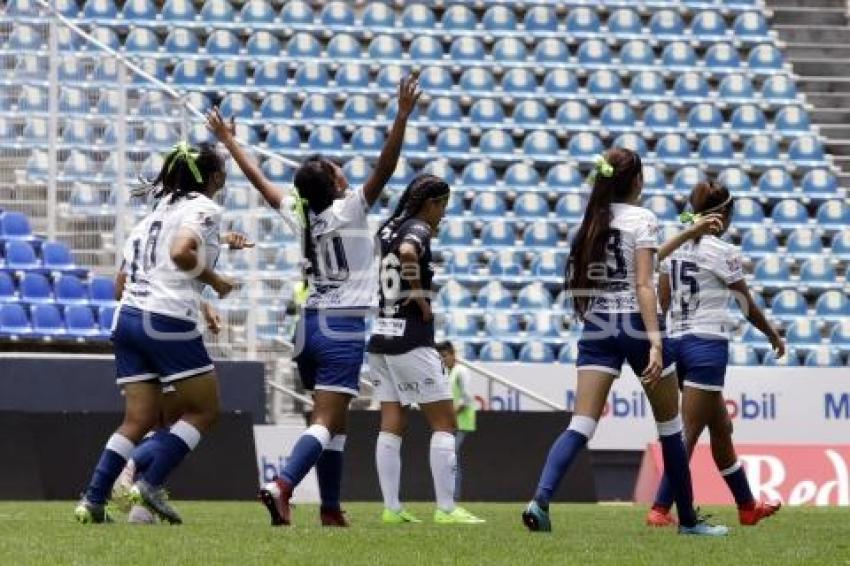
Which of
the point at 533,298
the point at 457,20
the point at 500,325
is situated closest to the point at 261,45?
the point at 457,20

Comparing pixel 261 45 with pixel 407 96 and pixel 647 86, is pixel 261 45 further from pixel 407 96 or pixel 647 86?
pixel 407 96

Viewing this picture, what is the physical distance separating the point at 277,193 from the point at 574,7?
54.0ft

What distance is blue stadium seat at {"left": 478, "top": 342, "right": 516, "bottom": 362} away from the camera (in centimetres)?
2250

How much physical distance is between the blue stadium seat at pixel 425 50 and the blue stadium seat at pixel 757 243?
15.0ft

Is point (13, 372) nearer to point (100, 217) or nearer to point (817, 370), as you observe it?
point (100, 217)

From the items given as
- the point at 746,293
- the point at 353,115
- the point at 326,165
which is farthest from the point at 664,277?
the point at 353,115

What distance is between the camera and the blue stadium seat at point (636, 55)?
26.7 m

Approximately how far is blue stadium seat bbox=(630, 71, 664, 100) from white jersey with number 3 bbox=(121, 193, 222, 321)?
15982 mm

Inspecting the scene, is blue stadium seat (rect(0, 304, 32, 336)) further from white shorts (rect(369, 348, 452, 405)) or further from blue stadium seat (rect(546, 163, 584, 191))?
white shorts (rect(369, 348, 452, 405))

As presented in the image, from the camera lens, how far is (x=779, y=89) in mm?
26797

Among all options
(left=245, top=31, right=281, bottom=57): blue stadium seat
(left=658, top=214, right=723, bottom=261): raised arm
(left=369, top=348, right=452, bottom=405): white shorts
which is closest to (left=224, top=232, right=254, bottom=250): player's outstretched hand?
(left=369, top=348, right=452, bottom=405): white shorts

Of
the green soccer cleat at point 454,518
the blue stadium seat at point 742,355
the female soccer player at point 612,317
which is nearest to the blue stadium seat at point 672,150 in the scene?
the blue stadium seat at point 742,355

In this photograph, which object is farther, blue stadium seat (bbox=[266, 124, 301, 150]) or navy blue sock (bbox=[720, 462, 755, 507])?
blue stadium seat (bbox=[266, 124, 301, 150])

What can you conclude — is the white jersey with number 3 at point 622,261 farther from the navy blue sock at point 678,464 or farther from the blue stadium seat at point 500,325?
the blue stadium seat at point 500,325
